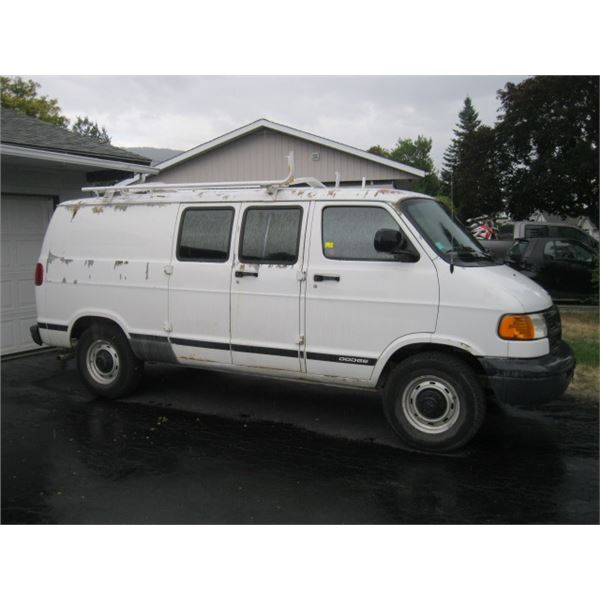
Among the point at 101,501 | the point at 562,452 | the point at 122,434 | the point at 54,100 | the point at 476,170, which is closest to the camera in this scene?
the point at 101,501

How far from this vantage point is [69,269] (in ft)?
22.2

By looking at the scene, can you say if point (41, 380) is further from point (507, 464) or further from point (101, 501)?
point (507, 464)

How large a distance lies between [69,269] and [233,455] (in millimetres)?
3092

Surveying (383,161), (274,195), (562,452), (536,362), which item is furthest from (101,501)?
(383,161)

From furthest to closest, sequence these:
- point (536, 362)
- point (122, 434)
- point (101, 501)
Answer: point (122, 434) → point (536, 362) → point (101, 501)

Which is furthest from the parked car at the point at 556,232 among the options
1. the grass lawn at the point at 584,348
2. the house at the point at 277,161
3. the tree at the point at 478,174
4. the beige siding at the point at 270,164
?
the tree at the point at 478,174

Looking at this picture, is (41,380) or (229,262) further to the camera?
(41,380)

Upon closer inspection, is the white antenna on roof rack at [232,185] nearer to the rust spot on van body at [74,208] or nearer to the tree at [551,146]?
the rust spot on van body at [74,208]

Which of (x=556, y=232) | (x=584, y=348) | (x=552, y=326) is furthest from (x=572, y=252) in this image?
(x=552, y=326)

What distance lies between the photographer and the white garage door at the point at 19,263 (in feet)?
28.5

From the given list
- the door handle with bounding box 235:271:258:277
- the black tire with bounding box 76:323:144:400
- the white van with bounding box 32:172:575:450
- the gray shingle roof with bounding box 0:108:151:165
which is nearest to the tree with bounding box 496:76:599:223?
the gray shingle roof with bounding box 0:108:151:165

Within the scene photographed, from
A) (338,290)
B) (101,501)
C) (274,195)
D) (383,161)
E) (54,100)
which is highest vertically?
(54,100)

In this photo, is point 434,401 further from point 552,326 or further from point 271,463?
point 271,463

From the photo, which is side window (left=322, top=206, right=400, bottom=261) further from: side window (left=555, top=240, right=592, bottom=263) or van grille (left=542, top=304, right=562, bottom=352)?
side window (left=555, top=240, right=592, bottom=263)
